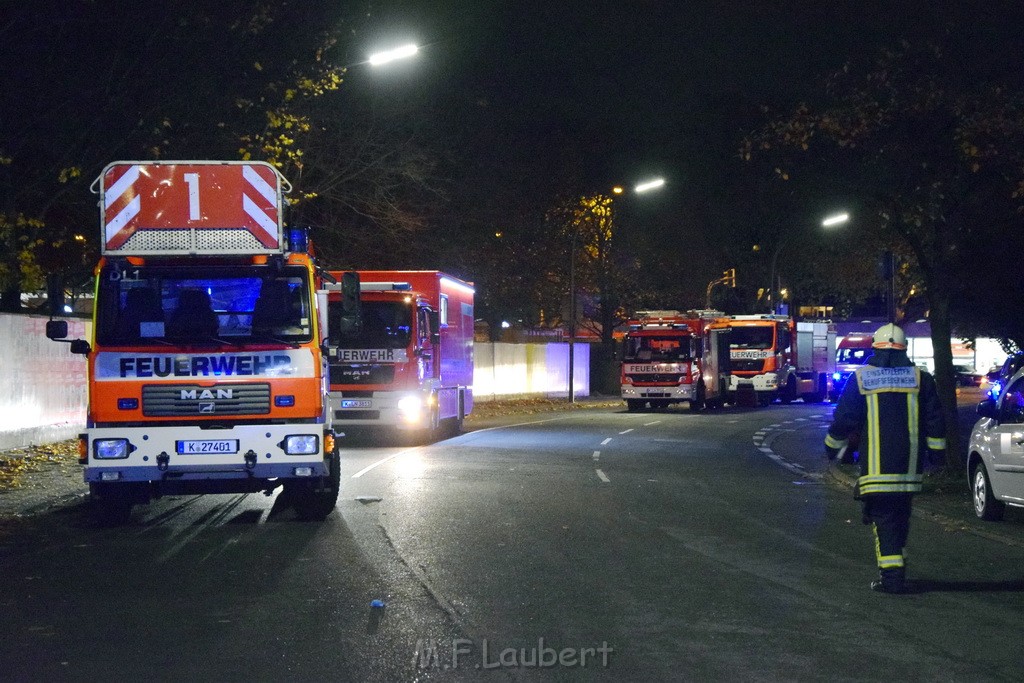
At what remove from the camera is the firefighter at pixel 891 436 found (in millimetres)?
9016

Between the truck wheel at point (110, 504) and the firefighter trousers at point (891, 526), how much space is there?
7.22 meters

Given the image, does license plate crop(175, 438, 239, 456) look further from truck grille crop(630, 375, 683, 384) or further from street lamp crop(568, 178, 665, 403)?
truck grille crop(630, 375, 683, 384)

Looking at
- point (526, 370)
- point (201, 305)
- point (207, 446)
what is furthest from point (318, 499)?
point (526, 370)

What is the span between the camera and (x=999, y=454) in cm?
1288

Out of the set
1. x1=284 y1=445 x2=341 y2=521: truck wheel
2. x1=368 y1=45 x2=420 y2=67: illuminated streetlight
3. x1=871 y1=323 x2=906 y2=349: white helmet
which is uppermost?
x1=368 y1=45 x2=420 y2=67: illuminated streetlight

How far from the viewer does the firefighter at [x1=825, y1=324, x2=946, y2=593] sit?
29.6 ft

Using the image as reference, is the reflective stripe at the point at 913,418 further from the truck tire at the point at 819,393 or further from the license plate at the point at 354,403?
the truck tire at the point at 819,393

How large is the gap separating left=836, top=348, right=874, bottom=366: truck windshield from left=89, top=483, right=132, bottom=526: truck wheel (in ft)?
144

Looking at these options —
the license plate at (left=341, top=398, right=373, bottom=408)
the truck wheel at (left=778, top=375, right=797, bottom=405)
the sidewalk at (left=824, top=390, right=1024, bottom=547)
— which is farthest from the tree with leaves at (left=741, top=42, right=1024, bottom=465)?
the truck wheel at (left=778, top=375, right=797, bottom=405)

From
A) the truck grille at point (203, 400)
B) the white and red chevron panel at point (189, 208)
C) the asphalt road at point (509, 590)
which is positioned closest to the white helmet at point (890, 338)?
the asphalt road at point (509, 590)

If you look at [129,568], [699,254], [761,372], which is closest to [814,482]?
[129,568]

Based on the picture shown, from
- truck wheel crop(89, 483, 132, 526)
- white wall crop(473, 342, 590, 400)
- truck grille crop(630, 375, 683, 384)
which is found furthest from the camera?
white wall crop(473, 342, 590, 400)

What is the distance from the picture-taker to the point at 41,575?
10078mm

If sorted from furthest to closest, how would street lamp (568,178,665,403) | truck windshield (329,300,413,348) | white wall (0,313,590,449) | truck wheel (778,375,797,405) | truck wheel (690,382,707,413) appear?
truck wheel (778,375,797,405) → truck wheel (690,382,707,413) → street lamp (568,178,665,403) → truck windshield (329,300,413,348) → white wall (0,313,590,449)
